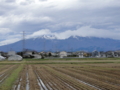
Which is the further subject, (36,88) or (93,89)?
(36,88)

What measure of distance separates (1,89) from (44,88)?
3.08 m

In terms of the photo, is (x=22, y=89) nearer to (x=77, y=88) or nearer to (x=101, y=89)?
(x=77, y=88)

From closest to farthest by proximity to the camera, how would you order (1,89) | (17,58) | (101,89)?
(101,89)
(1,89)
(17,58)

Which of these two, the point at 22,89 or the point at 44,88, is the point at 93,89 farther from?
the point at 22,89

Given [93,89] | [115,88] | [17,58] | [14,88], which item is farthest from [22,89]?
[17,58]

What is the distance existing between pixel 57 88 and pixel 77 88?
1.43 meters

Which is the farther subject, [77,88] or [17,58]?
[17,58]

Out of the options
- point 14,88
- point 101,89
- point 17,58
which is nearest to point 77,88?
point 101,89

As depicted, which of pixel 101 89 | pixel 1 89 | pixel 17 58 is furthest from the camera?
pixel 17 58

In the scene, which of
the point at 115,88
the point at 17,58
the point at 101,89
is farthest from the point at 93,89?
the point at 17,58

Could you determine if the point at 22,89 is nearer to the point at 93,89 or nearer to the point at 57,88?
the point at 57,88

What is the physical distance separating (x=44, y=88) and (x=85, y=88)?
116 inches

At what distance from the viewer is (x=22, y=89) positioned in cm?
1684

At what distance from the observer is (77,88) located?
16594 mm
